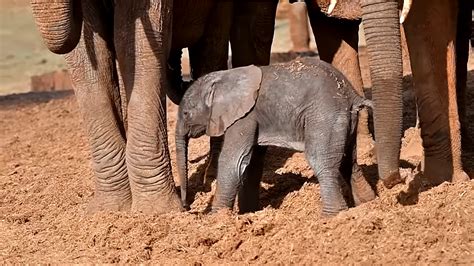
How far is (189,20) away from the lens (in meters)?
8.06

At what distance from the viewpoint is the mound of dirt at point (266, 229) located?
5551mm

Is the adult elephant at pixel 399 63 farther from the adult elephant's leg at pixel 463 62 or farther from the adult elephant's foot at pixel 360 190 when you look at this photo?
the adult elephant's foot at pixel 360 190

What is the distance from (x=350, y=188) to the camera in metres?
7.04

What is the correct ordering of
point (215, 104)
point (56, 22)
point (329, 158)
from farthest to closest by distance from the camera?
point (215, 104), point (329, 158), point (56, 22)

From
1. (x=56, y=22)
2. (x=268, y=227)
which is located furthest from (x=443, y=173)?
(x=56, y=22)

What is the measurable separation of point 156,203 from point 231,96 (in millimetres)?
832

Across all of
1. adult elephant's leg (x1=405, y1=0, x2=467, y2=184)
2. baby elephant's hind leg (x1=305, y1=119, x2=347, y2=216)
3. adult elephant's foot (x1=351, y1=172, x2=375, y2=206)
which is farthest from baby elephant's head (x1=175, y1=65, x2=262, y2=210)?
adult elephant's leg (x1=405, y1=0, x2=467, y2=184)

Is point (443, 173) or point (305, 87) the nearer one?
point (305, 87)

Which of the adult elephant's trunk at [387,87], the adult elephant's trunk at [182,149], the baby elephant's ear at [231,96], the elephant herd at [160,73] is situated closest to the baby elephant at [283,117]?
the baby elephant's ear at [231,96]

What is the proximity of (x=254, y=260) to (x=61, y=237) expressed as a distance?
4.66 ft

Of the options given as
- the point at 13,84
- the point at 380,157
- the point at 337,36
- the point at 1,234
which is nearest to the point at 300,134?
the point at 380,157

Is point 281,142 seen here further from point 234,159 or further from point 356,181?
point 356,181

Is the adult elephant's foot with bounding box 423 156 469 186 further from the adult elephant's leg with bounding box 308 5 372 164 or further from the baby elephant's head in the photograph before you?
the adult elephant's leg with bounding box 308 5 372 164

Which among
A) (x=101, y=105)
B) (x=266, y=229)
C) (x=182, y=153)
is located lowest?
(x=266, y=229)
